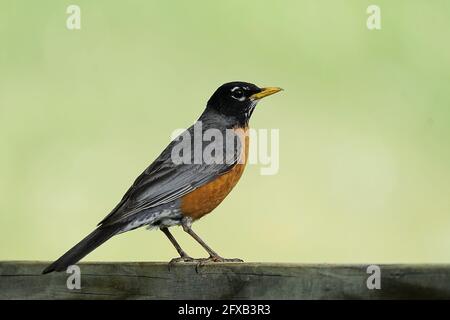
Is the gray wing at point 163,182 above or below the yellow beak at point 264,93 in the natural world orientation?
below

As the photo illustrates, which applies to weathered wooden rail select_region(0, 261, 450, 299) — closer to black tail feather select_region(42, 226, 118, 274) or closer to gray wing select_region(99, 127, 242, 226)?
black tail feather select_region(42, 226, 118, 274)

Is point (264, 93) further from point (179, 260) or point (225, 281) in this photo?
point (225, 281)

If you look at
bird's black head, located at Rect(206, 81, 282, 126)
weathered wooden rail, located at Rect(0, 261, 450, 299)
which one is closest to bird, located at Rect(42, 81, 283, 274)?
bird's black head, located at Rect(206, 81, 282, 126)

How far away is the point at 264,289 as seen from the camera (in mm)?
3443

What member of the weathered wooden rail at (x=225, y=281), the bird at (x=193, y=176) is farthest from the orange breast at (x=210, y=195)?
the weathered wooden rail at (x=225, y=281)

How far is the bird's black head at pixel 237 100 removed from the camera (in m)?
5.20

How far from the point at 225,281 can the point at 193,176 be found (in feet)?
4.14

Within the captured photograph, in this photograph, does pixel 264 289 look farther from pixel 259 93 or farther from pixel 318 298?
pixel 259 93

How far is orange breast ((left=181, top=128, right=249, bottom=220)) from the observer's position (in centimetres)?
454

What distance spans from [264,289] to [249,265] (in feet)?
0.46

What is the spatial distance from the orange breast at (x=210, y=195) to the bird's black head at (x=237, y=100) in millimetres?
543

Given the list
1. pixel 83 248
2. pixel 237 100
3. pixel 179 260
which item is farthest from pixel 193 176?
pixel 83 248

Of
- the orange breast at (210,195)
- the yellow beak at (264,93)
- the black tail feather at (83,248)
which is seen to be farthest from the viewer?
the yellow beak at (264,93)

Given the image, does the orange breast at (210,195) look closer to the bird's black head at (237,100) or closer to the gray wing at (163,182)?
the gray wing at (163,182)
